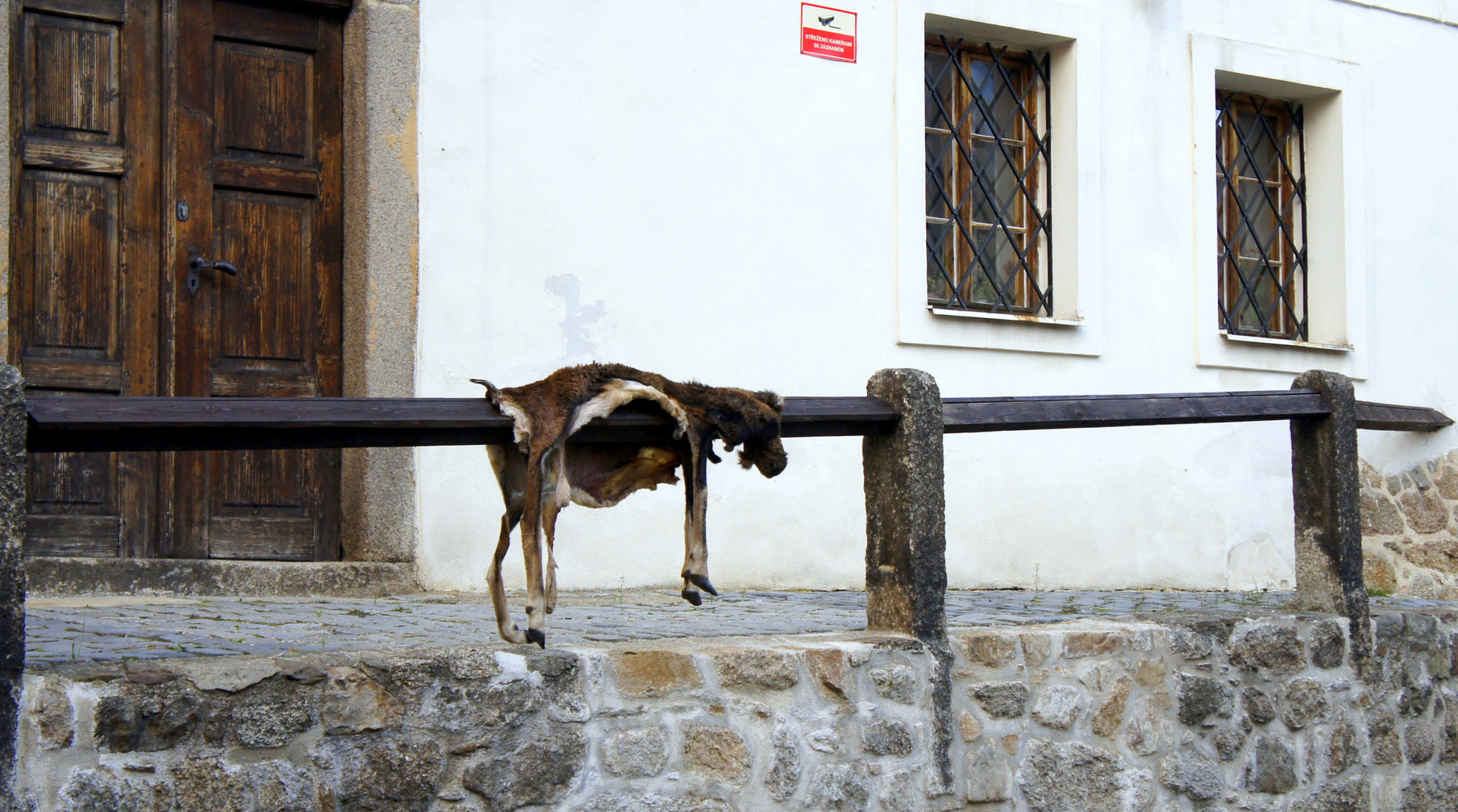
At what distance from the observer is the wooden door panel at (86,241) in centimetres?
543

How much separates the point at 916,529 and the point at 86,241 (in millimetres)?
3662

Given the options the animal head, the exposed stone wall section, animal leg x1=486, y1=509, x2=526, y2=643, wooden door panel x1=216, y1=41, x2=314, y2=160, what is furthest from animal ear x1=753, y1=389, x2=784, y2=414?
the exposed stone wall section

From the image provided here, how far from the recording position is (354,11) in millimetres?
5895

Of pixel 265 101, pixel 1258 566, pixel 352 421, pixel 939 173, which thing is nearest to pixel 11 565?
pixel 352 421

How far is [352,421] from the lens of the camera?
2881 millimetres

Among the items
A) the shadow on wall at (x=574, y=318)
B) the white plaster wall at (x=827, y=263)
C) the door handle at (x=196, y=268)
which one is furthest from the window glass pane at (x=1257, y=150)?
the door handle at (x=196, y=268)

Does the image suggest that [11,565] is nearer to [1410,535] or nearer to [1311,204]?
[1311,204]

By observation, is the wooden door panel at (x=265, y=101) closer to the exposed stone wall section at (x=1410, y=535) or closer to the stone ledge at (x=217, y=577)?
the stone ledge at (x=217, y=577)

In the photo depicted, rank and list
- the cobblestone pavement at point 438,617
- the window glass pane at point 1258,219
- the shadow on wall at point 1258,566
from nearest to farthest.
Result: 1. the cobblestone pavement at point 438,617
2. the shadow on wall at point 1258,566
3. the window glass pane at point 1258,219

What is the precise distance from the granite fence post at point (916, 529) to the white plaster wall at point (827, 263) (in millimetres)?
2549

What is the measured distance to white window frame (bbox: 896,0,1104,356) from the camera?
6.82 meters

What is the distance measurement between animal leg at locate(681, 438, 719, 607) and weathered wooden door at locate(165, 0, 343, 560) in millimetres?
3029

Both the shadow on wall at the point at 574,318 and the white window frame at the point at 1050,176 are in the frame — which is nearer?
the shadow on wall at the point at 574,318

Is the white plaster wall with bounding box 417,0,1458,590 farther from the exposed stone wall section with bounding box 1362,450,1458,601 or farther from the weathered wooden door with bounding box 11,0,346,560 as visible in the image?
the weathered wooden door with bounding box 11,0,346,560
